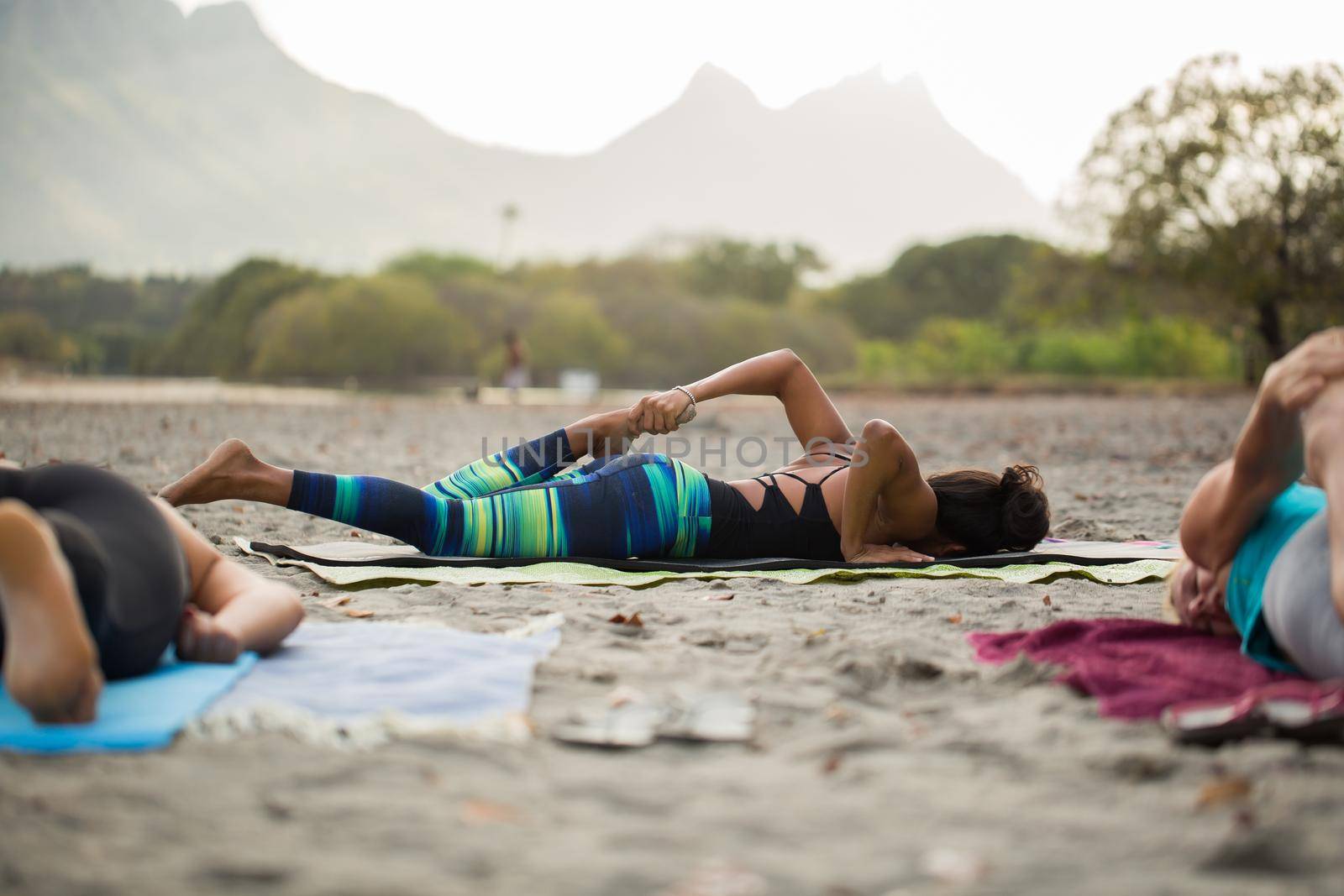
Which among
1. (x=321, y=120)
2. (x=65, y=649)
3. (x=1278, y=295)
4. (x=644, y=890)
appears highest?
(x=321, y=120)

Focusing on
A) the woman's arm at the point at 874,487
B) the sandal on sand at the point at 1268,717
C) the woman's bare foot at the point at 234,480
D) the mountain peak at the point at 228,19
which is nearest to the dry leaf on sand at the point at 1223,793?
the sandal on sand at the point at 1268,717

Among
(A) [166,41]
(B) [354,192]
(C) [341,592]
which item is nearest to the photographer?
(C) [341,592]

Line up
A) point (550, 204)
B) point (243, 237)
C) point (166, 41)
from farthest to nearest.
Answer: point (550, 204), point (166, 41), point (243, 237)

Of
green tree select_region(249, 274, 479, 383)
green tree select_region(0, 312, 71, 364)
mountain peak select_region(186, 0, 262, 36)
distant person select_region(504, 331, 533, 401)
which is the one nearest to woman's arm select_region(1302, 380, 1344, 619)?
distant person select_region(504, 331, 533, 401)

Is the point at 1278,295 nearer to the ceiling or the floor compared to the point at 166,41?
nearer to the floor

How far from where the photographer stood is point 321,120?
90312mm

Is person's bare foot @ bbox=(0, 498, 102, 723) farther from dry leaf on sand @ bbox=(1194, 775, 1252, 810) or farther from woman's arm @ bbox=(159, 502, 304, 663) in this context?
dry leaf on sand @ bbox=(1194, 775, 1252, 810)

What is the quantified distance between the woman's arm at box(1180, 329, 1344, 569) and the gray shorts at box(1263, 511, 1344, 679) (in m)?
0.12

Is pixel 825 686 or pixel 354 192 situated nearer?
pixel 825 686

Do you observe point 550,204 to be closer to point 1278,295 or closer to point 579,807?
point 1278,295

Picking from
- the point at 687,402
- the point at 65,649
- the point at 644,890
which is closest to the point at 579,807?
the point at 644,890

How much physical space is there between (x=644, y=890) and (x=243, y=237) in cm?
7370

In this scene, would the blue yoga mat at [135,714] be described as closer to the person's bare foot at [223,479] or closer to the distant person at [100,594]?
the distant person at [100,594]

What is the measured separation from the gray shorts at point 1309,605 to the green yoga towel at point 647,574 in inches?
54.9
